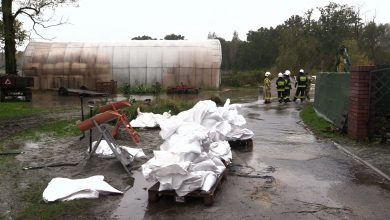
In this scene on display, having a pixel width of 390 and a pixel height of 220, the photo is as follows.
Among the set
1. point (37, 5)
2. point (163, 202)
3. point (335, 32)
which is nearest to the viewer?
point (163, 202)

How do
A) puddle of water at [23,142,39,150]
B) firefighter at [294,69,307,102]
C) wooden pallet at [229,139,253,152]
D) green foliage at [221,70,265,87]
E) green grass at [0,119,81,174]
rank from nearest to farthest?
wooden pallet at [229,139,253,152], puddle of water at [23,142,39,150], green grass at [0,119,81,174], firefighter at [294,69,307,102], green foliage at [221,70,265,87]

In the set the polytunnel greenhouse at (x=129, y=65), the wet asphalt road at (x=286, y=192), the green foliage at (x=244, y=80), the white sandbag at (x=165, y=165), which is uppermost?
the polytunnel greenhouse at (x=129, y=65)

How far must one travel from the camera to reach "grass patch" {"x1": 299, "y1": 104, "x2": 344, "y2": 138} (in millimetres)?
11758

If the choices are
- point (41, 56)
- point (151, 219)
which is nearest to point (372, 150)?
point (151, 219)

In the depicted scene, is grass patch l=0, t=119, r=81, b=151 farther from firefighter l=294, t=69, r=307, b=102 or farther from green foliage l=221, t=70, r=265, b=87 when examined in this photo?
green foliage l=221, t=70, r=265, b=87

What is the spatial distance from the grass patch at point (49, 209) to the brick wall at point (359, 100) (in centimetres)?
687

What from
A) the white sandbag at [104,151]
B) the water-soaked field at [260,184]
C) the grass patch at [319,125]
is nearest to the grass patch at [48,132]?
the water-soaked field at [260,184]

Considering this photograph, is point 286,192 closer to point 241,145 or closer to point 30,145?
point 241,145

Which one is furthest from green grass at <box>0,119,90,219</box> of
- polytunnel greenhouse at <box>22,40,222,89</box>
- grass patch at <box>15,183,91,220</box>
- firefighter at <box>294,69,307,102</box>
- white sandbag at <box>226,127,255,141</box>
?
polytunnel greenhouse at <box>22,40,222,89</box>

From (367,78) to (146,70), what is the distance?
24.9 metres

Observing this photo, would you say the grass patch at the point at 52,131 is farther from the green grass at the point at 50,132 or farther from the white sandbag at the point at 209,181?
the white sandbag at the point at 209,181

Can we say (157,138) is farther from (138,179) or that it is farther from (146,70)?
(146,70)

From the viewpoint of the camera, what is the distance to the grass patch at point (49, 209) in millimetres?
5469

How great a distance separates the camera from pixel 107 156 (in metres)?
8.77
